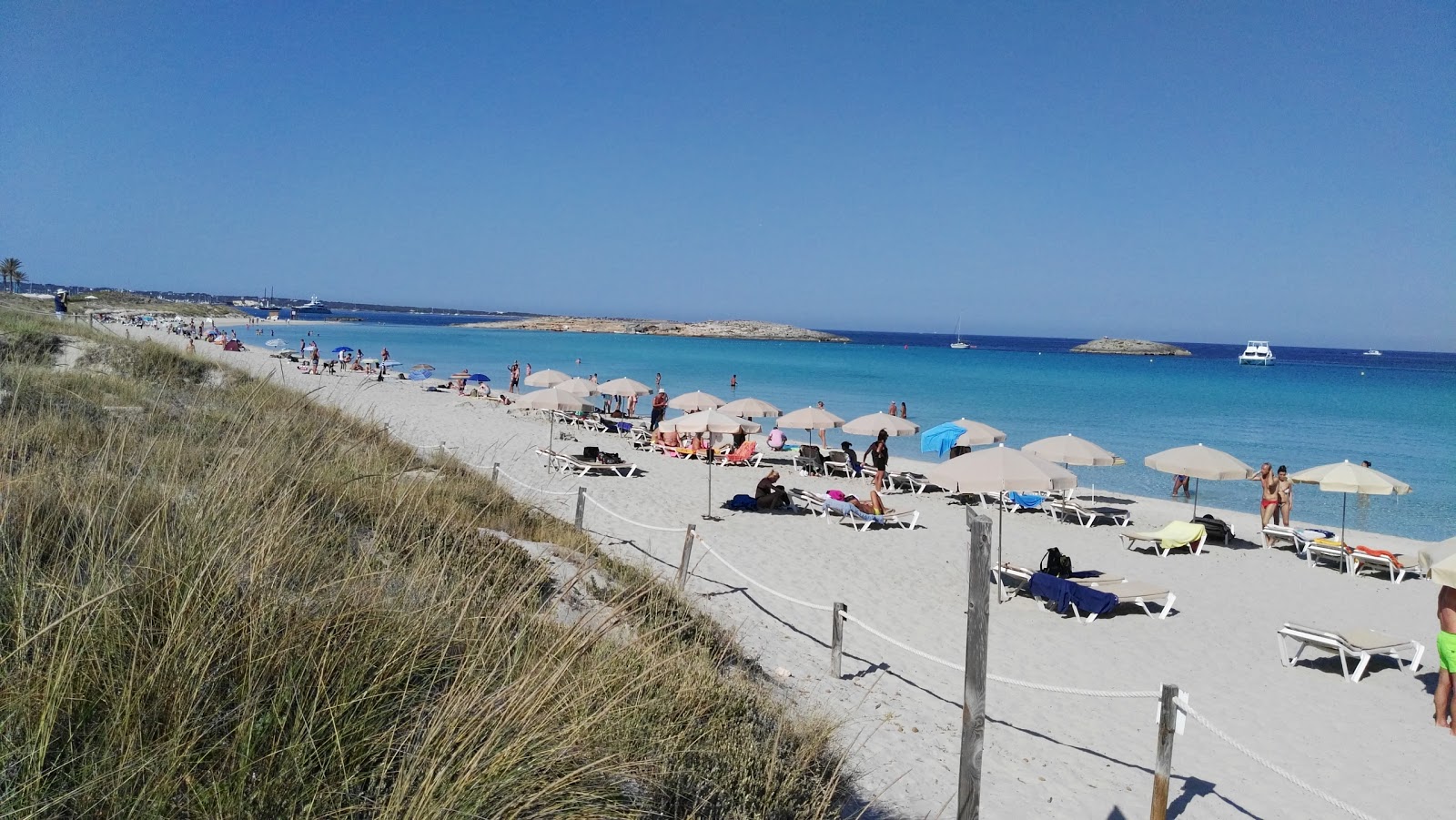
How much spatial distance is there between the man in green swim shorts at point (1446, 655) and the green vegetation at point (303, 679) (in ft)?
18.9

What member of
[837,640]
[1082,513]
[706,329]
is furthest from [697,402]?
[706,329]

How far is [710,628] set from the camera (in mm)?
5359

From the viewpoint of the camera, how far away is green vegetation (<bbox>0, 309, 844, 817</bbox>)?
6.13 feet

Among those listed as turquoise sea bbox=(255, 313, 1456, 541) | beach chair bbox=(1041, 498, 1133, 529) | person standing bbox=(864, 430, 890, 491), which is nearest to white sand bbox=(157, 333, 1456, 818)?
beach chair bbox=(1041, 498, 1133, 529)

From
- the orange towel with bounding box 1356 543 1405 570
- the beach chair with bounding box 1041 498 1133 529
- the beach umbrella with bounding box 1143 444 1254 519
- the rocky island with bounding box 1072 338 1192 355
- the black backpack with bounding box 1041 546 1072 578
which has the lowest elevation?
the beach chair with bounding box 1041 498 1133 529

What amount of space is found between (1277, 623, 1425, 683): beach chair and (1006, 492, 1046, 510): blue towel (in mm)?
7175

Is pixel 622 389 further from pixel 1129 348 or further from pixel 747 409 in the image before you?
pixel 1129 348

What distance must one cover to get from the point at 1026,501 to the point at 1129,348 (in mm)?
141907

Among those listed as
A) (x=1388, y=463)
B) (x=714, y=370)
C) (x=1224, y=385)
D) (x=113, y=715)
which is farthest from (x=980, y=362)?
(x=113, y=715)

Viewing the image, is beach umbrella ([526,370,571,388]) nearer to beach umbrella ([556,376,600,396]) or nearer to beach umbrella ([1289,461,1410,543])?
beach umbrella ([556,376,600,396])

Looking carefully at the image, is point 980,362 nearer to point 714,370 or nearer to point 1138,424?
point 714,370

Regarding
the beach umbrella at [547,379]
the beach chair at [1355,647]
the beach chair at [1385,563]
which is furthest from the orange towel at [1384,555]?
the beach umbrella at [547,379]

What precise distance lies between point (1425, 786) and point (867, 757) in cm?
427

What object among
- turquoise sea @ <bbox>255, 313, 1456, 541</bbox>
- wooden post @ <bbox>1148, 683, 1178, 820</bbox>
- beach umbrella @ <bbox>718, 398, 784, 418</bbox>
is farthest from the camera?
turquoise sea @ <bbox>255, 313, 1456, 541</bbox>
